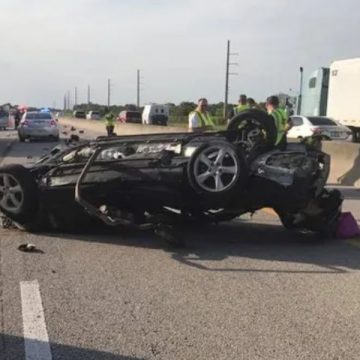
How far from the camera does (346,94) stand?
28.8 meters

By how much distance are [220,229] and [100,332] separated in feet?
13.7

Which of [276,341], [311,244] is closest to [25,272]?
[276,341]

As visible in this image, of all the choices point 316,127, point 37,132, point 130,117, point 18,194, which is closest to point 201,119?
point 18,194

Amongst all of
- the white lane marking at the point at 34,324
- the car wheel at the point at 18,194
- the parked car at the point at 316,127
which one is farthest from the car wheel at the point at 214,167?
the parked car at the point at 316,127

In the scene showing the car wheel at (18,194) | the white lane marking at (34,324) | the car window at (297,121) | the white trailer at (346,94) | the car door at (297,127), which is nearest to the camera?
the white lane marking at (34,324)

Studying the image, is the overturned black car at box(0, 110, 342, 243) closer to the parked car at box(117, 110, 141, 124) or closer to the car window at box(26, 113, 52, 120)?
the car window at box(26, 113, 52, 120)

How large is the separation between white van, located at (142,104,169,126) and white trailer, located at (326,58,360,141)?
33.2m

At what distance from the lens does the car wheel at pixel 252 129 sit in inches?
305

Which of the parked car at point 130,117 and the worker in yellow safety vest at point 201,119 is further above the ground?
the worker in yellow safety vest at point 201,119

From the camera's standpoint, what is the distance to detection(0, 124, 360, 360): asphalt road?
4418 millimetres

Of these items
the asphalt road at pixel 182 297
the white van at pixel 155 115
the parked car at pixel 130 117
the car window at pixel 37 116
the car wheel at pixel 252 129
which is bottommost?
the parked car at pixel 130 117

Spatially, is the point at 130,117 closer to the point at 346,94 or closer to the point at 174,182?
the point at 346,94

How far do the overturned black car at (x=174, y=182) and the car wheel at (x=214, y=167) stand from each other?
0.01 meters

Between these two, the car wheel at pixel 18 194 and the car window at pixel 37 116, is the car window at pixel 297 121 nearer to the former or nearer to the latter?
the car window at pixel 37 116
